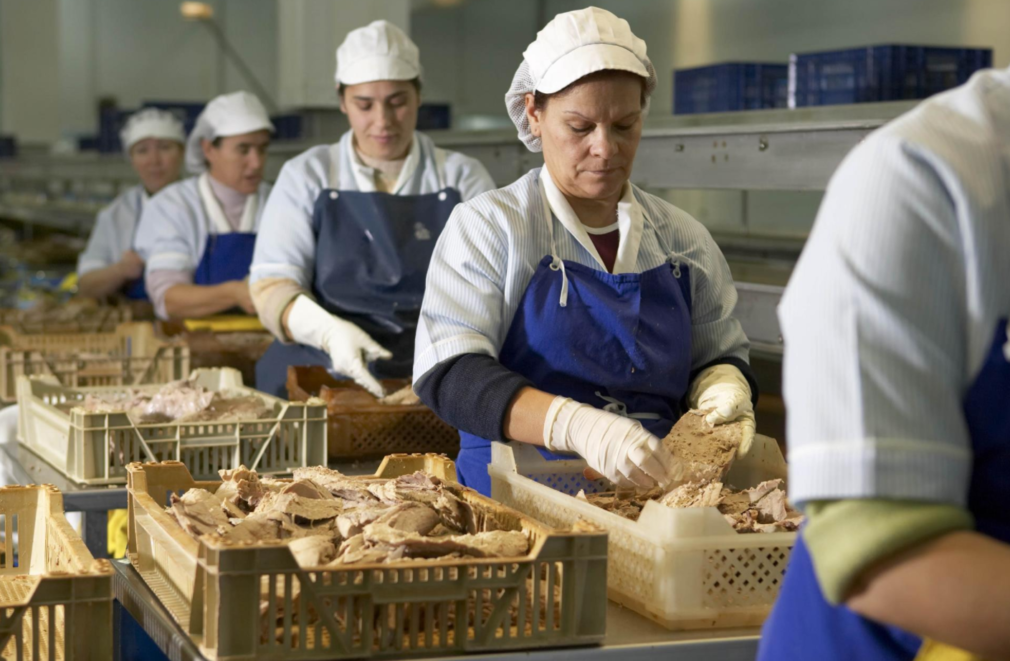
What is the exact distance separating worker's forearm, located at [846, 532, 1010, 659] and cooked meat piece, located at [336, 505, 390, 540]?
845mm

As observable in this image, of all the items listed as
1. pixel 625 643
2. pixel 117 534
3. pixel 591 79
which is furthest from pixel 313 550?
pixel 117 534

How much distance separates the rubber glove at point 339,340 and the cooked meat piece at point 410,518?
1433 millimetres

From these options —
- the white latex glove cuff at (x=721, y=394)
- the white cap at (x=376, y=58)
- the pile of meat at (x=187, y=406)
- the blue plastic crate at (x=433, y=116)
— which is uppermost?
the blue plastic crate at (x=433, y=116)

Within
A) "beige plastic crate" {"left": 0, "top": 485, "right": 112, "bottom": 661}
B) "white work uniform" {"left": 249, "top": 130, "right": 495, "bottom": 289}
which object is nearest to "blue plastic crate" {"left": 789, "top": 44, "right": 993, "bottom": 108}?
"white work uniform" {"left": 249, "top": 130, "right": 495, "bottom": 289}

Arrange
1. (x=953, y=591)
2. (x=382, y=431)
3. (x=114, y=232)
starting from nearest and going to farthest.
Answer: (x=953, y=591)
(x=382, y=431)
(x=114, y=232)

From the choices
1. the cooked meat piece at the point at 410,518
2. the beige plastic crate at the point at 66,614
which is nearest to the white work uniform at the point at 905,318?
the cooked meat piece at the point at 410,518

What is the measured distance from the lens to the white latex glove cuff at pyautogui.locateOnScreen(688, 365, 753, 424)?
2113 mm

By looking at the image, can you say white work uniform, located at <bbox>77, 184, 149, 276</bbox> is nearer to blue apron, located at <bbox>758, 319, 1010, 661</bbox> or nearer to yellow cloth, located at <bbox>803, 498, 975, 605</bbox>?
blue apron, located at <bbox>758, 319, 1010, 661</bbox>

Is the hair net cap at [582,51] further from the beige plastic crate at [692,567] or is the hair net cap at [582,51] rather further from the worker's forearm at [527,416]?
the beige plastic crate at [692,567]

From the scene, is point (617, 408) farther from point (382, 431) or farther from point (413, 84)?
point (413, 84)

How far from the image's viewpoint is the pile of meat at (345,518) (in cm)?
150

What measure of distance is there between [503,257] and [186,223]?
10.3 feet

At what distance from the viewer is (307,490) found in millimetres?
1758

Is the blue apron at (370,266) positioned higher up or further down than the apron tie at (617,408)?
higher up
